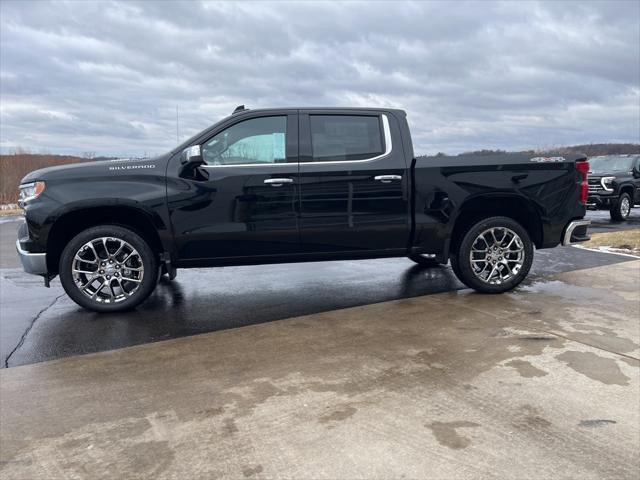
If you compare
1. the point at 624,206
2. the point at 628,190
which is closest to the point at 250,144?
the point at 624,206

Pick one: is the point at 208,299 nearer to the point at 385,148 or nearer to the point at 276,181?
the point at 276,181

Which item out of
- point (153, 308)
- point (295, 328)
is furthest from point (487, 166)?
point (153, 308)

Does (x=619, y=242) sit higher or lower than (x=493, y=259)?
lower

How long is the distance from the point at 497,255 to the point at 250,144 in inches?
117

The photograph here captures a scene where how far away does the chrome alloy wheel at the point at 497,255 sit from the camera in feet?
19.3

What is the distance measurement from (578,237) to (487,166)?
1.43m

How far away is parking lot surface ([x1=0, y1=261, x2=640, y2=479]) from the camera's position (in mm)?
2578

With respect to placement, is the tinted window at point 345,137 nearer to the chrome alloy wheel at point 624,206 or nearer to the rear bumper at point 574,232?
the rear bumper at point 574,232

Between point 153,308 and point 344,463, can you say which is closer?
point 344,463

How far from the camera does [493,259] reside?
5.91 metres

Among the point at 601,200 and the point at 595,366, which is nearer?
the point at 595,366

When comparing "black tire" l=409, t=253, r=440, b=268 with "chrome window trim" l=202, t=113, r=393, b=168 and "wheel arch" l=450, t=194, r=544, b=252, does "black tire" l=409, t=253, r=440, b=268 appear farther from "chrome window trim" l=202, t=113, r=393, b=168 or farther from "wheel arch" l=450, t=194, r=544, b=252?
"chrome window trim" l=202, t=113, r=393, b=168

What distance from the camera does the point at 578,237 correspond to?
19.9 ft

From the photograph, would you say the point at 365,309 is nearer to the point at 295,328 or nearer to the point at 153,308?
the point at 295,328
